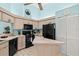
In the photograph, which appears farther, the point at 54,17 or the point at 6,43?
the point at 6,43

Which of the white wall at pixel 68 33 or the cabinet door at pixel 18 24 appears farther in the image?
the cabinet door at pixel 18 24

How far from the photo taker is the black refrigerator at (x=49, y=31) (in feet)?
6.52

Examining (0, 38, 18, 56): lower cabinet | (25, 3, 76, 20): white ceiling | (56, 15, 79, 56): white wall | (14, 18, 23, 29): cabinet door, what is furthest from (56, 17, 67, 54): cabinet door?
(0, 38, 18, 56): lower cabinet

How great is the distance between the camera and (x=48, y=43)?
1954mm

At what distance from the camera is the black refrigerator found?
1988 mm

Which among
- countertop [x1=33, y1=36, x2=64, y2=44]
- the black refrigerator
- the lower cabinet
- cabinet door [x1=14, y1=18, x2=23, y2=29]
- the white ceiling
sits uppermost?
the white ceiling

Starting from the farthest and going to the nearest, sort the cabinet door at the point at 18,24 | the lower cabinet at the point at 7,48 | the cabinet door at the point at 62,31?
the lower cabinet at the point at 7,48, the cabinet door at the point at 18,24, the cabinet door at the point at 62,31

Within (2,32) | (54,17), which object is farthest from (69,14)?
(2,32)

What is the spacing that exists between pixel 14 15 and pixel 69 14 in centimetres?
99

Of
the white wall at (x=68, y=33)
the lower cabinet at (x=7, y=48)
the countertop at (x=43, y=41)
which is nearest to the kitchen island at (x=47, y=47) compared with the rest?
the countertop at (x=43, y=41)

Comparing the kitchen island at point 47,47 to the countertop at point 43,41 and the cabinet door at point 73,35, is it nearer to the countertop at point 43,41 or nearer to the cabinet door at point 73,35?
the countertop at point 43,41

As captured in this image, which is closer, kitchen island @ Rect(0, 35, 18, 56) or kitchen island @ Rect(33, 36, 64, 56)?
kitchen island @ Rect(33, 36, 64, 56)

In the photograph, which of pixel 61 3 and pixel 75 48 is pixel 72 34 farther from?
pixel 61 3

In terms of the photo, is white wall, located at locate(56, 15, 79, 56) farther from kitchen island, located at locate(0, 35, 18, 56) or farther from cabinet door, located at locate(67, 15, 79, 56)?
kitchen island, located at locate(0, 35, 18, 56)
